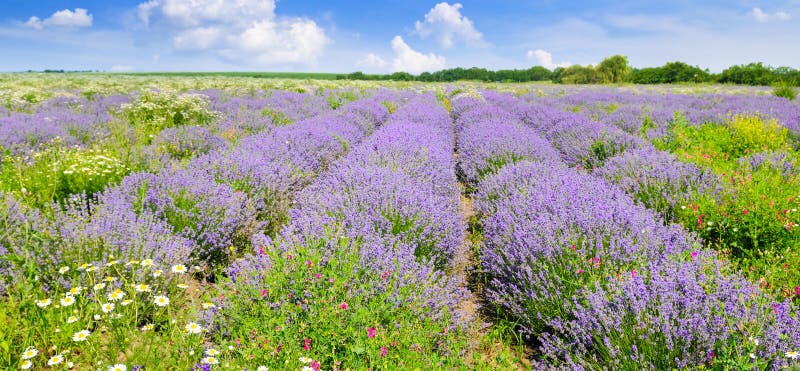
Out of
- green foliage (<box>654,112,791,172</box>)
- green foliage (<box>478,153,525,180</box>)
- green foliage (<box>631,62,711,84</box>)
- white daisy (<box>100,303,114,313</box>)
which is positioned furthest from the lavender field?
green foliage (<box>631,62,711,84</box>)

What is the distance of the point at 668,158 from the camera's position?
4.75 m

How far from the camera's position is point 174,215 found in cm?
338

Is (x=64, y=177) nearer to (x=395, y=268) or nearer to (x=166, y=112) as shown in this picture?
(x=395, y=268)

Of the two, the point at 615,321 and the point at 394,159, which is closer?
the point at 615,321

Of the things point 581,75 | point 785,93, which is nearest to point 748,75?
point 581,75

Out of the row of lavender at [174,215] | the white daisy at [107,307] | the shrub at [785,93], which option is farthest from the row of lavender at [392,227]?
the shrub at [785,93]

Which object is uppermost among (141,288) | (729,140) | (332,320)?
(729,140)

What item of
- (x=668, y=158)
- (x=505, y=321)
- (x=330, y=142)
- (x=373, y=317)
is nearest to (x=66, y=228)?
(x=373, y=317)

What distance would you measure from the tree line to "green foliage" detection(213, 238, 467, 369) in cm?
3446

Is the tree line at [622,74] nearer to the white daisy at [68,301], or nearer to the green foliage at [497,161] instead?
the green foliage at [497,161]

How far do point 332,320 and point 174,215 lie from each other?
1.99m

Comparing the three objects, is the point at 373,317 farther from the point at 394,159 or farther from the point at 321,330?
the point at 394,159

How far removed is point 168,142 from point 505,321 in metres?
5.99

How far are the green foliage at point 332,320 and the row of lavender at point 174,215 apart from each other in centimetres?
58
